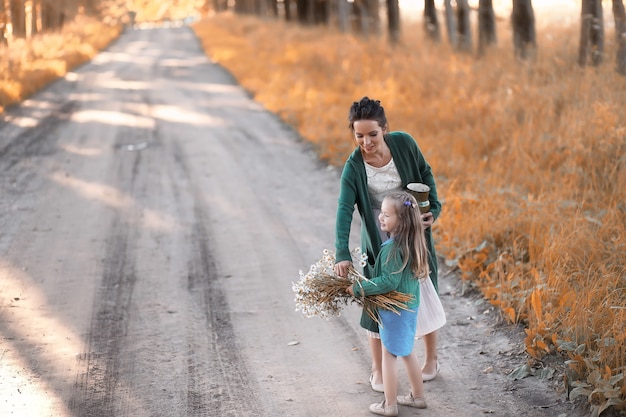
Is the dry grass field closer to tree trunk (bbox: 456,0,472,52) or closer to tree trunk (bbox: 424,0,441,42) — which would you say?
tree trunk (bbox: 456,0,472,52)

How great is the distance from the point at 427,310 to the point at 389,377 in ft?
1.71

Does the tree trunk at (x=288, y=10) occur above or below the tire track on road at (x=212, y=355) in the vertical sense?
above

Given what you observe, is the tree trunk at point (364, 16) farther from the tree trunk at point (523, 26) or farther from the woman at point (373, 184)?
the woman at point (373, 184)

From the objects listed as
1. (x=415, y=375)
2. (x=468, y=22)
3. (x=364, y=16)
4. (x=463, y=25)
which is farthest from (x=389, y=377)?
(x=364, y=16)

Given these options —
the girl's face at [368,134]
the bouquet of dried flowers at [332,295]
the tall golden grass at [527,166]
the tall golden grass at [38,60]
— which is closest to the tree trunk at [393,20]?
the tall golden grass at [527,166]

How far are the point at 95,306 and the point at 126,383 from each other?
5.36 feet

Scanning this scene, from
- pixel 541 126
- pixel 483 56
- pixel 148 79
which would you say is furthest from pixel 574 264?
pixel 148 79

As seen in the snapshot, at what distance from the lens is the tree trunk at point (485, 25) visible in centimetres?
1822

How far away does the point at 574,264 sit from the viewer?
646 centimetres

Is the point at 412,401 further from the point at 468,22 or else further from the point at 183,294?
the point at 468,22

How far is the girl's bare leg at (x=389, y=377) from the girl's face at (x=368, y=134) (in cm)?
121

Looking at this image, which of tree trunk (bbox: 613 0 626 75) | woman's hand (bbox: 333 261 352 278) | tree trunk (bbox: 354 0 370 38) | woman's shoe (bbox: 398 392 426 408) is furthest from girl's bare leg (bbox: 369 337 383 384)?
tree trunk (bbox: 354 0 370 38)

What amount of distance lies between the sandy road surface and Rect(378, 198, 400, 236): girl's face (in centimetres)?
120

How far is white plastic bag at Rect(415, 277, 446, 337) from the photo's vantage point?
4.98 m
